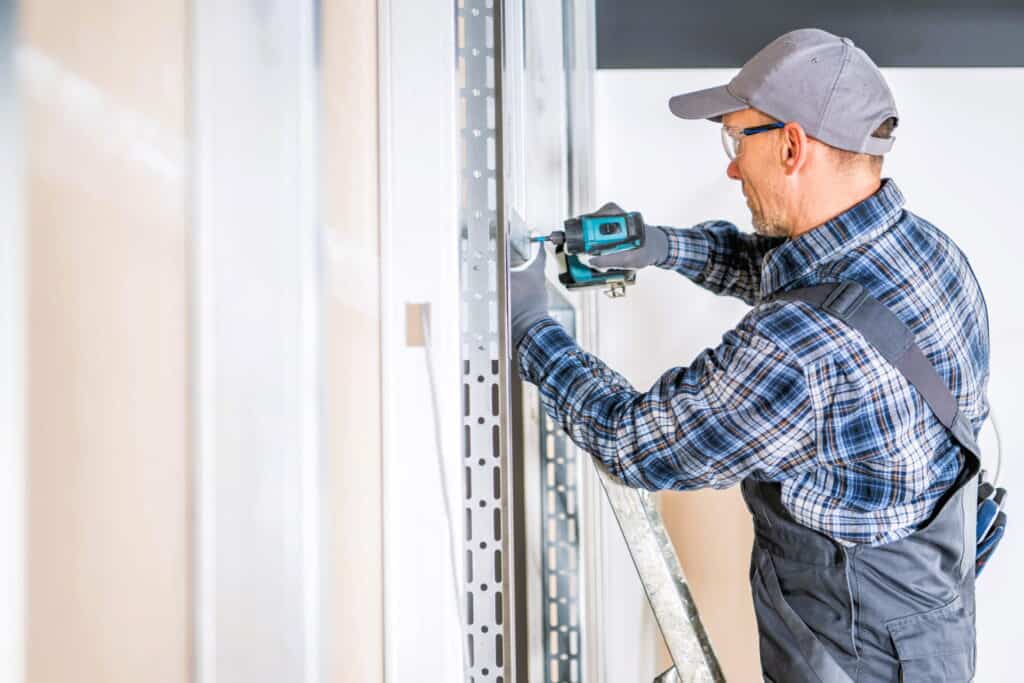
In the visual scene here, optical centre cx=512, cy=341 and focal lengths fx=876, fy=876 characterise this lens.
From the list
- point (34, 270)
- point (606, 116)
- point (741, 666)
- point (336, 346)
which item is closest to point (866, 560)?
point (336, 346)

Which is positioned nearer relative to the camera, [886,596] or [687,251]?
[886,596]

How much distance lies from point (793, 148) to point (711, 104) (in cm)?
14

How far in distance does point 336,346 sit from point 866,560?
0.89 meters

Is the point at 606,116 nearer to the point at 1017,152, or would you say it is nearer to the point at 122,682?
the point at 1017,152

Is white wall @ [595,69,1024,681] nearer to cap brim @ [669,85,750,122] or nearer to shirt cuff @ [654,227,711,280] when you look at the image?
shirt cuff @ [654,227,711,280]

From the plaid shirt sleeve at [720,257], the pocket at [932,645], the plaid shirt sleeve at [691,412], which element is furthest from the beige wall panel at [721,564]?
the plaid shirt sleeve at [691,412]

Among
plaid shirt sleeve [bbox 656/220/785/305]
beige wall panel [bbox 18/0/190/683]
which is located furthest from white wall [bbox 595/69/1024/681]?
beige wall panel [bbox 18/0/190/683]

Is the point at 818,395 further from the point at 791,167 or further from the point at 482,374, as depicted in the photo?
the point at 482,374

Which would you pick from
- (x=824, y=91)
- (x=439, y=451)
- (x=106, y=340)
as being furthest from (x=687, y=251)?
(x=106, y=340)

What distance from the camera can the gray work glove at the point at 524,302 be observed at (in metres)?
1.24

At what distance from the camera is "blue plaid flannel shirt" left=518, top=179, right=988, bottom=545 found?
114 cm

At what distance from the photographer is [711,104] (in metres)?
1.34

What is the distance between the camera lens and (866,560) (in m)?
1.28

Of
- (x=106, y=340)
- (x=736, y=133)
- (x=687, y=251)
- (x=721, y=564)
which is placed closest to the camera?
(x=106, y=340)
